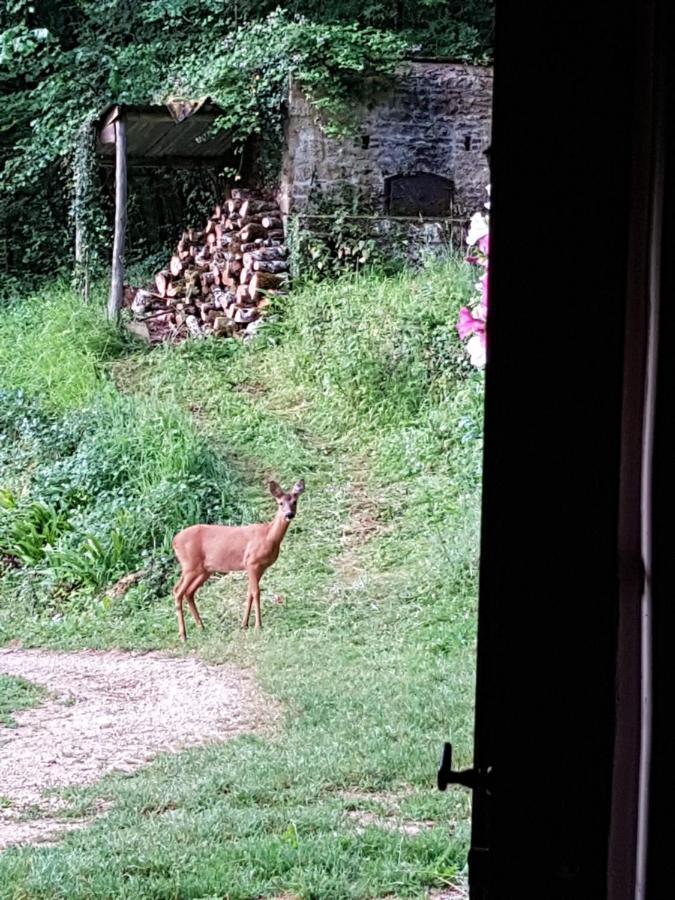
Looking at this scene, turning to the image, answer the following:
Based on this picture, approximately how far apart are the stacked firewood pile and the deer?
2.55 metres

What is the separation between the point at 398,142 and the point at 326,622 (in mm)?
3958

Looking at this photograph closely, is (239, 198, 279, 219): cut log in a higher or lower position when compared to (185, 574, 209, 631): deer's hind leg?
higher

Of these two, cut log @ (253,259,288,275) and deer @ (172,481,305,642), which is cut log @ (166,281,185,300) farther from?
deer @ (172,481,305,642)

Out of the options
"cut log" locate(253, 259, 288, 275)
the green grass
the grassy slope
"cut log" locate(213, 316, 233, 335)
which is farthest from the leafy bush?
"cut log" locate(253, 259, 288, 275)

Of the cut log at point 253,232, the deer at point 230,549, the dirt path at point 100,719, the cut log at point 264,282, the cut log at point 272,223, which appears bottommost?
the dirt path at point 100,719

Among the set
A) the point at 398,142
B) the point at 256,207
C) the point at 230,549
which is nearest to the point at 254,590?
the point at 230,549

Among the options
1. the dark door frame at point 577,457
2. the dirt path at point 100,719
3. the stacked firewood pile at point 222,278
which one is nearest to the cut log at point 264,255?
the stacked firewood pile at point 222,278

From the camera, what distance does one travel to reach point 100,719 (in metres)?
3.91

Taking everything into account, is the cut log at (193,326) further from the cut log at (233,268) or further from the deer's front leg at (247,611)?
the deer's front leg at (247,611)

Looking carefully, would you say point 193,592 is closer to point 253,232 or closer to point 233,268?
point 233,268

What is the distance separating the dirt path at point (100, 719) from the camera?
10.9 feet

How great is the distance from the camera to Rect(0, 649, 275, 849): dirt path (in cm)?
334

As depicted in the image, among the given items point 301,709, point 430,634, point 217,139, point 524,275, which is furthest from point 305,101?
point 524,275

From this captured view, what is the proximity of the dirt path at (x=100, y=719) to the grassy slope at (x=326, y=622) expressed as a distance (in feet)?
0.37
